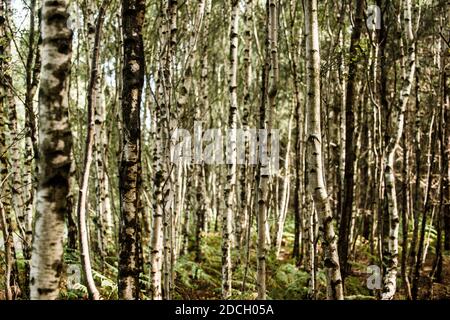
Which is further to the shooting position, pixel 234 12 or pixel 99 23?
pixel 234 12

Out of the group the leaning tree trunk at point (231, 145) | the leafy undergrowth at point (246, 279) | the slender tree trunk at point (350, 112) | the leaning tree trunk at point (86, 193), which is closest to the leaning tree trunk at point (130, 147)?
the leaning tree trunk at point (86, 193)

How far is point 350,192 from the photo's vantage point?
17.1 ft

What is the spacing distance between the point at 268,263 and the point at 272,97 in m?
7.19

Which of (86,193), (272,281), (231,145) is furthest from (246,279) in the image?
(86,193)

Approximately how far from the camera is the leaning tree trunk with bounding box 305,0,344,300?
389cm

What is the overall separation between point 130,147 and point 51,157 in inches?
52.9

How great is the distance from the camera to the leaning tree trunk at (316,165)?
3895mm

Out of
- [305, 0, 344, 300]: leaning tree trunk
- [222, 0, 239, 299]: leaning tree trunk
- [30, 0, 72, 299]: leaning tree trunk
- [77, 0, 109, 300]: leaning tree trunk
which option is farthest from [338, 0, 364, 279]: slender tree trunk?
[30, 0, 72, 299]: leaning tree trunk

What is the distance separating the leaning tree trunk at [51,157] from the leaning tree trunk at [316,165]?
2.22m

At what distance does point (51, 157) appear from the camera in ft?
8.70

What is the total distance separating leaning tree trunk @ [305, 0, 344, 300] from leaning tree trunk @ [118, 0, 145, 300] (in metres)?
1.61
